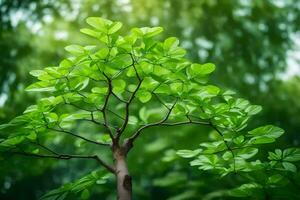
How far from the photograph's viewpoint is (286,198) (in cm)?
176

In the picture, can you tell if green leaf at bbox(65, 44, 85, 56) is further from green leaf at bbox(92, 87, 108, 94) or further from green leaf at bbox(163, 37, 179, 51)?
green leaf at bbox(163, 37, 179, 51)

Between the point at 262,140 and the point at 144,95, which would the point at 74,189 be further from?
the point at 262,140

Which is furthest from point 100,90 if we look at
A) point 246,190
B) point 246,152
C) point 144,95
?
point 246,190

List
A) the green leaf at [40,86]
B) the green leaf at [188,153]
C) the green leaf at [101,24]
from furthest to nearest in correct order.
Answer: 1. the green leaf at [188,153]
2. the green leaf at [40,86]
3. the green leaf at [101,24]

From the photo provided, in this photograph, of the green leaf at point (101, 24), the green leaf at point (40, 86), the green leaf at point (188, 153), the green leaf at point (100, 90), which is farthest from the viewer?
the green leaf at point (188, 153)

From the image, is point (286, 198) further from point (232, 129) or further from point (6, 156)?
point (6, 156)

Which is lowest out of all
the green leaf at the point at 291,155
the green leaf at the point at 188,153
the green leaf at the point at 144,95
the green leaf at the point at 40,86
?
the green leaf at the point at 291,155

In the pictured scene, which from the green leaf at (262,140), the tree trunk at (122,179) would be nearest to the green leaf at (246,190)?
the green leaf at (262,140)

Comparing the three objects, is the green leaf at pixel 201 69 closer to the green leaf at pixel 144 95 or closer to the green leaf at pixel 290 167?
the green leaf at pixel 144 95

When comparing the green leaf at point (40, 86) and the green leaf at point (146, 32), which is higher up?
the green leaf at point (146, 32)

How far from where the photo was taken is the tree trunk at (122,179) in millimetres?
1468

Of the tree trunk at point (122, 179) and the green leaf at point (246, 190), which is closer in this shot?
the tree trunk at point (122, 179)

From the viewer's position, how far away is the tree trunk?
1.47m

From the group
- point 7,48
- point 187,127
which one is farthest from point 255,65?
point 7,48
